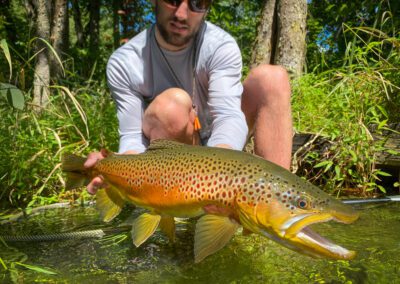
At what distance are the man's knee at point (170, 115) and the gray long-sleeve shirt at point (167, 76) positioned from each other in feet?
0.48

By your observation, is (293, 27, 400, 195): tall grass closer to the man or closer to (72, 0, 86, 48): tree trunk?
the man

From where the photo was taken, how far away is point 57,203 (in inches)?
145

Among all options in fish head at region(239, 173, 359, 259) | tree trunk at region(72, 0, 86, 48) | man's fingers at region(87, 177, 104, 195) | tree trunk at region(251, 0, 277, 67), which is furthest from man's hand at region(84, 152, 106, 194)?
tree trunk at region(72, 0, 86, 48)

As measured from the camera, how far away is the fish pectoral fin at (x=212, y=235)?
1.71 metres

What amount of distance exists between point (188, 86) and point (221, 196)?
4.80ft

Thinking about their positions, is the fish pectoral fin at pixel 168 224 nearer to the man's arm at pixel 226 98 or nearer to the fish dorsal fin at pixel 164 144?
the fish dorsal fin at pixel 164 144

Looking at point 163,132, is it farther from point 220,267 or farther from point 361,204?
point 361,204

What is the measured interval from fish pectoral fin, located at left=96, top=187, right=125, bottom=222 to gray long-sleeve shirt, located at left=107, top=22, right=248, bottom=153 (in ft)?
1.40

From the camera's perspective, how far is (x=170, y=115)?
2.71 meters

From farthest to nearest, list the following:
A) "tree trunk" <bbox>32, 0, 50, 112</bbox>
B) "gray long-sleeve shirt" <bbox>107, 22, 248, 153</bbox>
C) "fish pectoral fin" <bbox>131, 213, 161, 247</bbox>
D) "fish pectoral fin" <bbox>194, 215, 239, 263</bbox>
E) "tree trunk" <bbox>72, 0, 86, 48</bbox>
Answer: "tree trunk" <bbox>72, 0, 86, 48</bbox> < "tree trunk" <bbox>32, 0, 50, 112</bbox> < "gray long-sleeve shirt" <bbox>107, 22, 248, 153</bbox> < "fish pectoral fin" <bbox>131, 213, 161, 247</bbox> < "fish pectoral fin" <bbox>194, 215, 239, 263</bbox>

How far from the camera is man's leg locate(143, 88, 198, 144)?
107 inches

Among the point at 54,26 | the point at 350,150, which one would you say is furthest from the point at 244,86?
the point at 54,26

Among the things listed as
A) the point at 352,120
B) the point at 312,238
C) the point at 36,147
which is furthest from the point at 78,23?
the point at 312,238

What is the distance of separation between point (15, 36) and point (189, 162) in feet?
43.0
